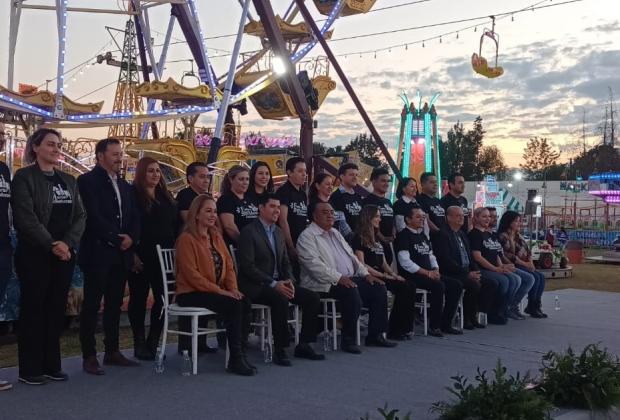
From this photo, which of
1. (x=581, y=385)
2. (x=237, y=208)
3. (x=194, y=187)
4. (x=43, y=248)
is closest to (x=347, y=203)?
(x=237, y=208)

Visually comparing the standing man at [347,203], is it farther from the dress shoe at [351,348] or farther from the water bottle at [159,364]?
the water bottle at [159,364]

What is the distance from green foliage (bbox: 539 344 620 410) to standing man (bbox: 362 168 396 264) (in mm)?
2866

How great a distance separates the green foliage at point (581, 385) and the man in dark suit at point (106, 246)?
294 centimetres

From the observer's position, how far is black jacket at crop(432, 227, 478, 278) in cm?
757

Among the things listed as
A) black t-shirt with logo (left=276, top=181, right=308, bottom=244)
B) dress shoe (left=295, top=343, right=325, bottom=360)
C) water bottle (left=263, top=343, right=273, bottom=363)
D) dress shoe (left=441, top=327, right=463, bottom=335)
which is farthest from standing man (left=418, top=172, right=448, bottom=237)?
water bottle (left=263, top=343, right=273, bottom=363)

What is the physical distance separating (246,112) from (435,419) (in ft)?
60.4

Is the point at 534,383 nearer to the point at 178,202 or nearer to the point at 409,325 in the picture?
the point at 409,325

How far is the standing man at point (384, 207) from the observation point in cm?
719

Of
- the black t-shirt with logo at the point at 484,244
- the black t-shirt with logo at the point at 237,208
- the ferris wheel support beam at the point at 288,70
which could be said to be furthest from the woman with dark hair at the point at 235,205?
the ferris wheel support beam at the point at 288,70

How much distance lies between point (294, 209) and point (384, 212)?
129cm

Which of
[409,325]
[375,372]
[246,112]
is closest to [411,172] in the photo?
[246,112]

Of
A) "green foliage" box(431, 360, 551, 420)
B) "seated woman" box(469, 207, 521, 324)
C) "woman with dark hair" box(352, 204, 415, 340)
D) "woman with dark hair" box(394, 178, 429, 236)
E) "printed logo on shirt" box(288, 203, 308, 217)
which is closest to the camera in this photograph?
"green foliage" box(431, 360, 551, 420)

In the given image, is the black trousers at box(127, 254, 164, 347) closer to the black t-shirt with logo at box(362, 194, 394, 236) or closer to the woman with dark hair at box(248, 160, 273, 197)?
the woman with dark hair at box(248, 160, 273, 197)

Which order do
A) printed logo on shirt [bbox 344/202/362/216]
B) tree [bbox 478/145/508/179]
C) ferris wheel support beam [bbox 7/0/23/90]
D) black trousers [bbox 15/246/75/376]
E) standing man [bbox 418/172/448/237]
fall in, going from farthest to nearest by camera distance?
tree [bbox 478/145/508/179] < ferris wheel support beam [bbox 7/0/23/90] < standing man [bbox 418/172/448/237] < printed logo on shirt [bbox 344/202/362/216] < black trousers [bbox 15/246/75/376]
